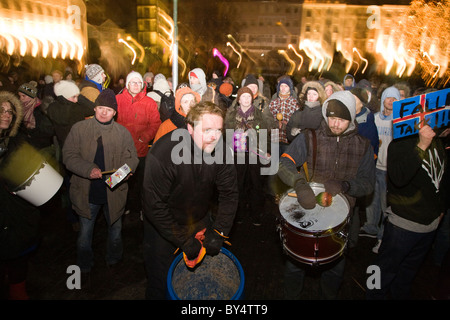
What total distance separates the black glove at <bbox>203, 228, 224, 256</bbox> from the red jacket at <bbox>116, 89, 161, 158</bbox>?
Result: 3.15m

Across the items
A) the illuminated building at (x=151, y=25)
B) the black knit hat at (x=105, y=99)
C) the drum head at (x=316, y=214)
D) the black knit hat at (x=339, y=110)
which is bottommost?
the illuminated building at (x=151, y=25)

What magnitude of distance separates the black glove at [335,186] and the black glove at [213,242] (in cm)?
122

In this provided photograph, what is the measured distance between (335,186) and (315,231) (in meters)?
0.58

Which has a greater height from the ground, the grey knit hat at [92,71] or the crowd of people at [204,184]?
the grey knit hat at [92,71]

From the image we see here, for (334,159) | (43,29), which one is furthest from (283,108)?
(43,29)

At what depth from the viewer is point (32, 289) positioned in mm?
3797

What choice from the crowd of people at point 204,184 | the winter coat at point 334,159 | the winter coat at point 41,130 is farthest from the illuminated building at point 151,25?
the winter coat at point 334,159

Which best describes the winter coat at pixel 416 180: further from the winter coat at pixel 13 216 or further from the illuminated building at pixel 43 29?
the illuminated building at pixel 43 29

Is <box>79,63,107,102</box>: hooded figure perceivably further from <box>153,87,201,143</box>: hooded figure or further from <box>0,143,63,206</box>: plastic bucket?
<box>0,143,63,206</box>: plastic bucket

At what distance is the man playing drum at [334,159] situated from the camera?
304cm

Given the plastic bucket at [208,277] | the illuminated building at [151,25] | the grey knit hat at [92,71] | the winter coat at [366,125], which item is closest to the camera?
the plastic bucket at [208,277]

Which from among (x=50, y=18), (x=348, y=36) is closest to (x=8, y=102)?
(x=50, y=18)

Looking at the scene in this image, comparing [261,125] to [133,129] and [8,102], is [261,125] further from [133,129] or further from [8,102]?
[8,102]

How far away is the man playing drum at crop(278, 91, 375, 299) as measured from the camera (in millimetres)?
3039
